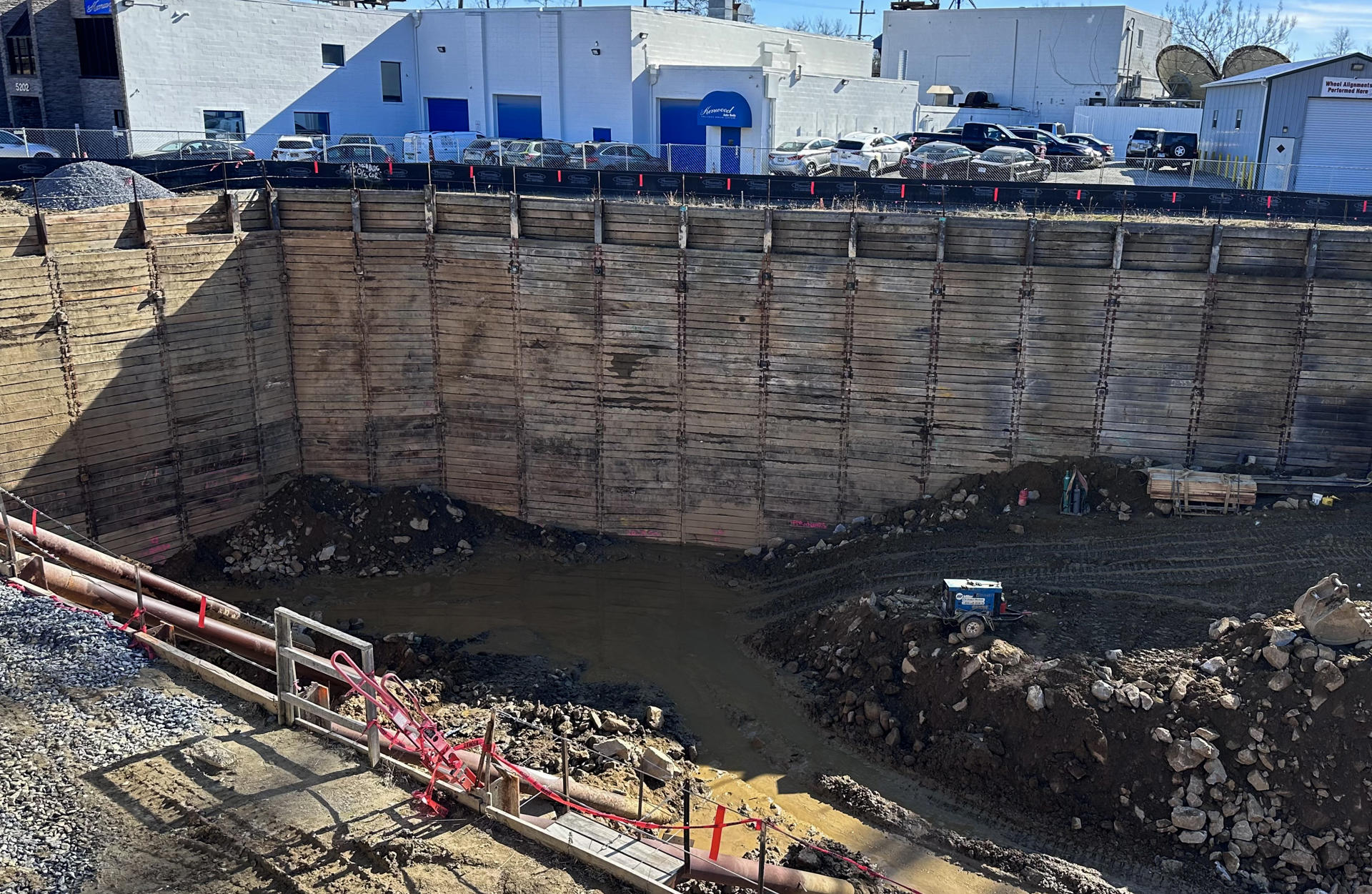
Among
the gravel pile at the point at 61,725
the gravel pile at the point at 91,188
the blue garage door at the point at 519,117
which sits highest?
the blue garage door at the point at 519,117

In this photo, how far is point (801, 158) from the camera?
99.3ft

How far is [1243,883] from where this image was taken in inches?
463

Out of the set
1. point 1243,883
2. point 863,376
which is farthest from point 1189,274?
point 1243,883

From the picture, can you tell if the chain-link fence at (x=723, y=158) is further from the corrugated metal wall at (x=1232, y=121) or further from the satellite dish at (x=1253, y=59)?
the satellite dish at (x=1253, y=59)

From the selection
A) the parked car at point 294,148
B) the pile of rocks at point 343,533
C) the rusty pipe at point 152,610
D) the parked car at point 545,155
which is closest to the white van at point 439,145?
the parked car at point 294,148

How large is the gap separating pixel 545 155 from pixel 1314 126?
2036 cm

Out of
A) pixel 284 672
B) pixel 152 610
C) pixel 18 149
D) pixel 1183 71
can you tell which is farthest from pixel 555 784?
pixel 1183 71

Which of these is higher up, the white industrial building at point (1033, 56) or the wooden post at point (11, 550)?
the white industrial building at point (1033, 56)

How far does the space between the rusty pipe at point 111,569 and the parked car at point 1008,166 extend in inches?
911

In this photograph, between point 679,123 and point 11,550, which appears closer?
point 11,550

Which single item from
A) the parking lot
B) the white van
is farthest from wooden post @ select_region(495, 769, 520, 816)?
the white van

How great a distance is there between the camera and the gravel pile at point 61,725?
307 inches

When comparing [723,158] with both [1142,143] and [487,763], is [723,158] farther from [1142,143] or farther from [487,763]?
[487,763]

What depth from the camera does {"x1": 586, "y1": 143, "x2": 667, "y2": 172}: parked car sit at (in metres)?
29.7
